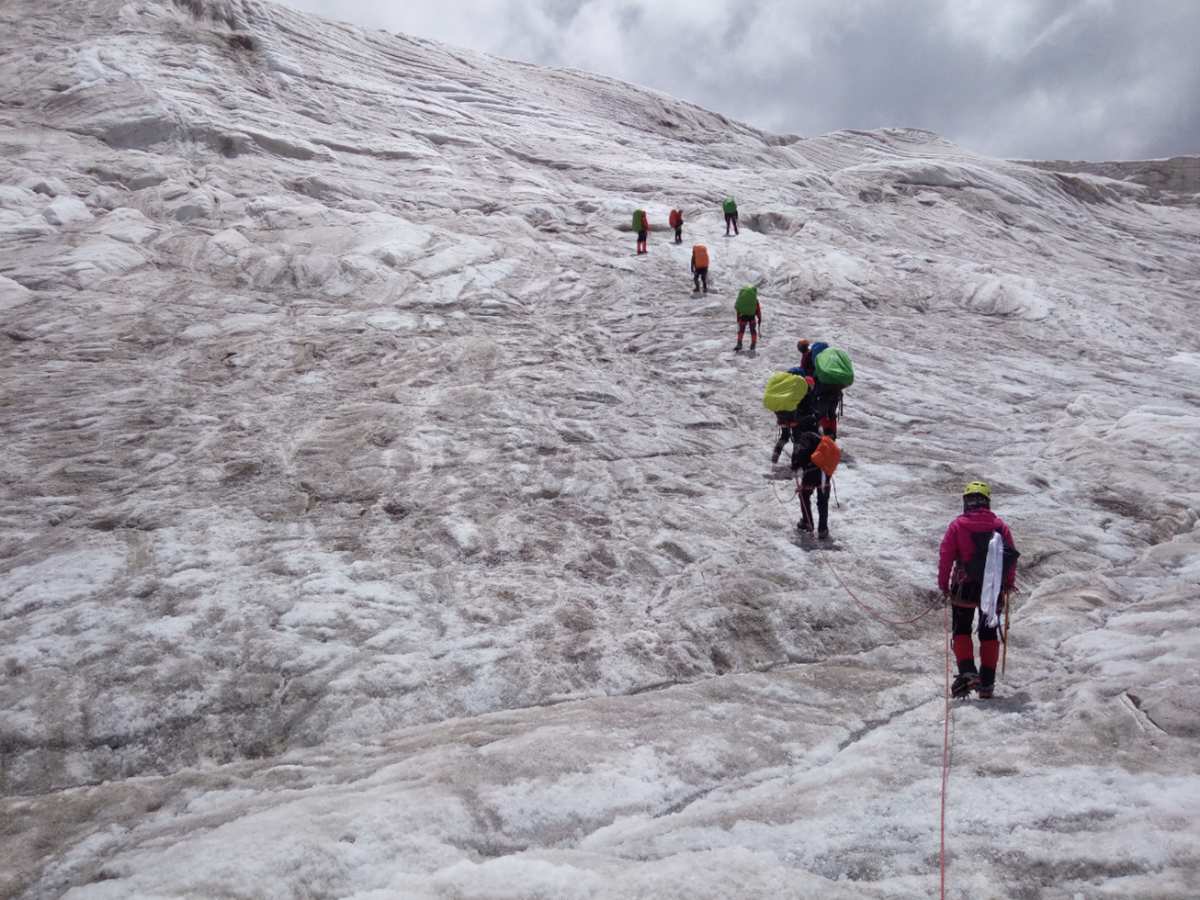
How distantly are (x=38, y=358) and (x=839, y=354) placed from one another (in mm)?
13676

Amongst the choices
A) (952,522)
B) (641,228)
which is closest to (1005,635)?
(952,522)

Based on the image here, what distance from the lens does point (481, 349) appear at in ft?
50.9

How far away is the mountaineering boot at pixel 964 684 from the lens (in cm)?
664

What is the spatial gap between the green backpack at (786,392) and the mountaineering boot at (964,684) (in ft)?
15.2

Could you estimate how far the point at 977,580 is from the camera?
6543mm

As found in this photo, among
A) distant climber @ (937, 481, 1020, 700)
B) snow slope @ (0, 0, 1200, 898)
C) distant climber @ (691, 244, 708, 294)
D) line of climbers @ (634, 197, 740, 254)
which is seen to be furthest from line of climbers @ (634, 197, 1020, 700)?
line of climbers @ (634, 197, 740, 254)

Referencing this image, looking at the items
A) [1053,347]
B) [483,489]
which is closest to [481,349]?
[483,489]

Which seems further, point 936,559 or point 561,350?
point 561,350

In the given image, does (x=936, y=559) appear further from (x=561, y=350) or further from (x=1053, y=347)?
(x=1053, y=347)

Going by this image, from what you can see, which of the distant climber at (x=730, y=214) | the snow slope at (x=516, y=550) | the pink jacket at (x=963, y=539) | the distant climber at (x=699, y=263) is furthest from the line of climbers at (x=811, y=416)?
the distant climber at (x=730, y=214)

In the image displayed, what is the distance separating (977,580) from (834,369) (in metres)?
5.19

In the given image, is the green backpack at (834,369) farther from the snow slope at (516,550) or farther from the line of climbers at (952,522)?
the snow slope at (516,550)

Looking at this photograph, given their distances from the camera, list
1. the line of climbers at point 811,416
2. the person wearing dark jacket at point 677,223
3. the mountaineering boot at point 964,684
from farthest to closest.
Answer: the person wearing dark jacket at point 677,223, the line of climbers at point 811,416, the mountaineering boot at point 964,684

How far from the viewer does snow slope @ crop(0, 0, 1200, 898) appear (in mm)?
4801
